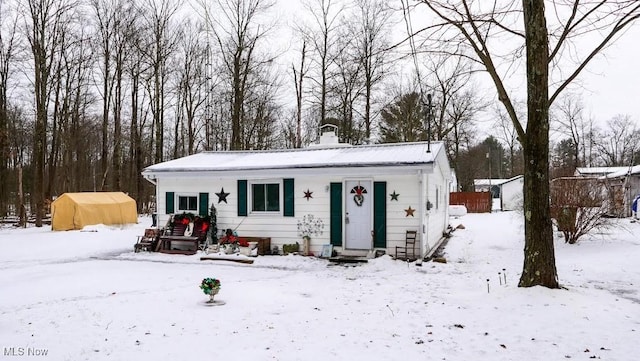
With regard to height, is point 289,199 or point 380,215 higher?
point 289,199

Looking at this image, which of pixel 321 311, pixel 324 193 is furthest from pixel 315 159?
pixel 321 311

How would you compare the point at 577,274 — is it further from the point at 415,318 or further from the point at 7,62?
the point at 7,62

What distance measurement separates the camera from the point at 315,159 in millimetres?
11242

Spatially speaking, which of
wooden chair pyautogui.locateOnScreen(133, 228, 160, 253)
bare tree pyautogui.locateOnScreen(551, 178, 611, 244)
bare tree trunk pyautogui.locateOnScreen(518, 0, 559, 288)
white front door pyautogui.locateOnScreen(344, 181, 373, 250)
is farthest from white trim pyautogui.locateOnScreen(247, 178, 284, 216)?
bare tree pyautogui.locateOnScreen(551, 178, 611, 244)

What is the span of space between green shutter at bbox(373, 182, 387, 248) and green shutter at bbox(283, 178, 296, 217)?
2195mm

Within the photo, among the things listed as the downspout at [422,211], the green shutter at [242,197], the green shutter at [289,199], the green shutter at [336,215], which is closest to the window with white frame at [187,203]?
the green shutter at [242,197]

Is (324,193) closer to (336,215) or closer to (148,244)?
(336,215)

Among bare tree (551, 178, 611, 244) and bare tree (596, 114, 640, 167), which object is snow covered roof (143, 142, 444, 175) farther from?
bare tree (596, 114, 640, 167)

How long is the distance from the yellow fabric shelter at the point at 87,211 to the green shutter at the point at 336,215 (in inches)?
453

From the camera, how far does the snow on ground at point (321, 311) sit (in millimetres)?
4355

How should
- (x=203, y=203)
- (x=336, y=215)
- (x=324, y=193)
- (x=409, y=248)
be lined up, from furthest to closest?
(x=203, y=203), (x=324, y=193), (x=336, y=215), (x=409, y=248)

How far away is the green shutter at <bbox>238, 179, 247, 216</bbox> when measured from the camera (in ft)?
36.7

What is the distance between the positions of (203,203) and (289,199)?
2656mm

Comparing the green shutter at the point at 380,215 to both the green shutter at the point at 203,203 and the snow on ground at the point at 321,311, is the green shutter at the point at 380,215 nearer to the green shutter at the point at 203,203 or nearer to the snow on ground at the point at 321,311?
the snow on ground at the point at 321,311
